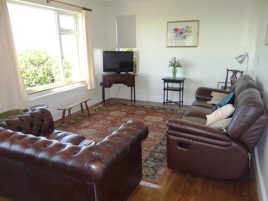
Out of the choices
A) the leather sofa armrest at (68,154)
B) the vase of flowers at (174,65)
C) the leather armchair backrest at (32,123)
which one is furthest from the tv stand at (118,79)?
the leather sofa armrest at (68,154)

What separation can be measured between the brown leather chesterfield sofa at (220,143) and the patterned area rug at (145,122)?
0.95 feet

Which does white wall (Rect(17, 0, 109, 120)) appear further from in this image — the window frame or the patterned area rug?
the patterned area rug

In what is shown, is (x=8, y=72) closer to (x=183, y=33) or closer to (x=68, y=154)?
(x=68, y=154)

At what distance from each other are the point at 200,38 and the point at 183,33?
43cm

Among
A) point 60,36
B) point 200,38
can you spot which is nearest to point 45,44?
point 60,36

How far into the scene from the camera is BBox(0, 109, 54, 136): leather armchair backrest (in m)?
2.23

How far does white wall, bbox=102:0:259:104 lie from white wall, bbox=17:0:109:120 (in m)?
0.34

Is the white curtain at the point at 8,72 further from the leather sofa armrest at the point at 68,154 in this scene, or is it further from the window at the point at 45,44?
the leather sofa armrest at the point at 68,154

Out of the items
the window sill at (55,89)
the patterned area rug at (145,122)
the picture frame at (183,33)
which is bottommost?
the patterned area rug at (145,122)

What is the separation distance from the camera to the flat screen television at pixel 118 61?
5.52 metres

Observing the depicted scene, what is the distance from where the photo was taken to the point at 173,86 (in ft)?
18.1

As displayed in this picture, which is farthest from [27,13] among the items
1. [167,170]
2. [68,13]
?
[167,170]

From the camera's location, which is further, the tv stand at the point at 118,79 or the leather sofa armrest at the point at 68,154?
the tv stand at the point at 118,79

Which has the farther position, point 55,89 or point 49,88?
point 55,89
